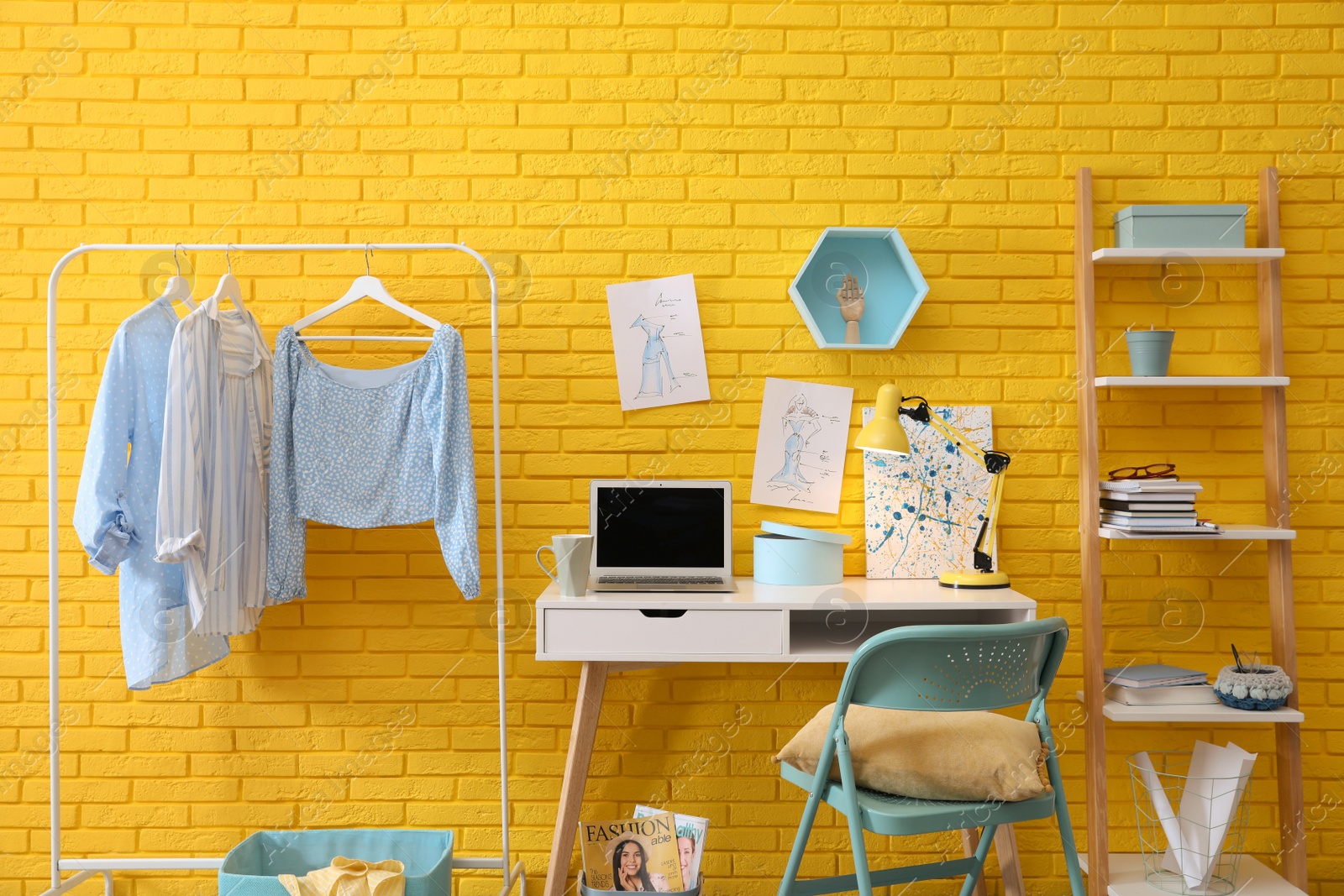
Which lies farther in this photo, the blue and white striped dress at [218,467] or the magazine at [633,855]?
the magazine at [633,855]

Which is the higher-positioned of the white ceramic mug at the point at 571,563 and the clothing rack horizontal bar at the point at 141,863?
the white ceramic mug at the point at 571,563

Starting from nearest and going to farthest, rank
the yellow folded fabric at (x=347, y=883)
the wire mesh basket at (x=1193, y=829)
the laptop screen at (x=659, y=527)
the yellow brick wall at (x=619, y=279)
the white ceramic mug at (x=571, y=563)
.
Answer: the yellow folded fabric at (x=347, y=883) → the white ceramic mug at (x=571, y=563) → the wire mesh basket at (x=1193, y=829) → the laptop screen at (x=659, y=527) → the yellow brick wall at (x=619, y=279)

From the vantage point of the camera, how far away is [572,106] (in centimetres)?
239

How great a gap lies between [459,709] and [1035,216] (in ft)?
6.45

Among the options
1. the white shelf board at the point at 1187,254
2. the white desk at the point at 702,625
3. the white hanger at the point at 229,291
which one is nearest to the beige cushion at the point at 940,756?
the white desk at the point at 702,625

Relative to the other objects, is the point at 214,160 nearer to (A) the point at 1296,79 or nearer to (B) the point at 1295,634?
(A) the point at 1296,79

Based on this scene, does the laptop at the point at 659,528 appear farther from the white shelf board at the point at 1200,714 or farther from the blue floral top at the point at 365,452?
the white shelf board at the point at 1200,714

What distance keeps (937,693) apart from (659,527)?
2.73 ft

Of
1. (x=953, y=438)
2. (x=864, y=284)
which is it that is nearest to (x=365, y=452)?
(x=864, y=284)

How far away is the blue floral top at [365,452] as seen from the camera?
6.86 ft

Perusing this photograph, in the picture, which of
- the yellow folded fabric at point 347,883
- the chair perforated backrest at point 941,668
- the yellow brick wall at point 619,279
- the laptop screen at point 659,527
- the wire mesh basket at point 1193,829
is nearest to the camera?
the chair perforated backrest at point 941,668

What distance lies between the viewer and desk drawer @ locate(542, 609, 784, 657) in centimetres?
199

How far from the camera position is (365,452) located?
2113 mm

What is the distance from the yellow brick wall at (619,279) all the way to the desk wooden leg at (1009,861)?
318 mm
